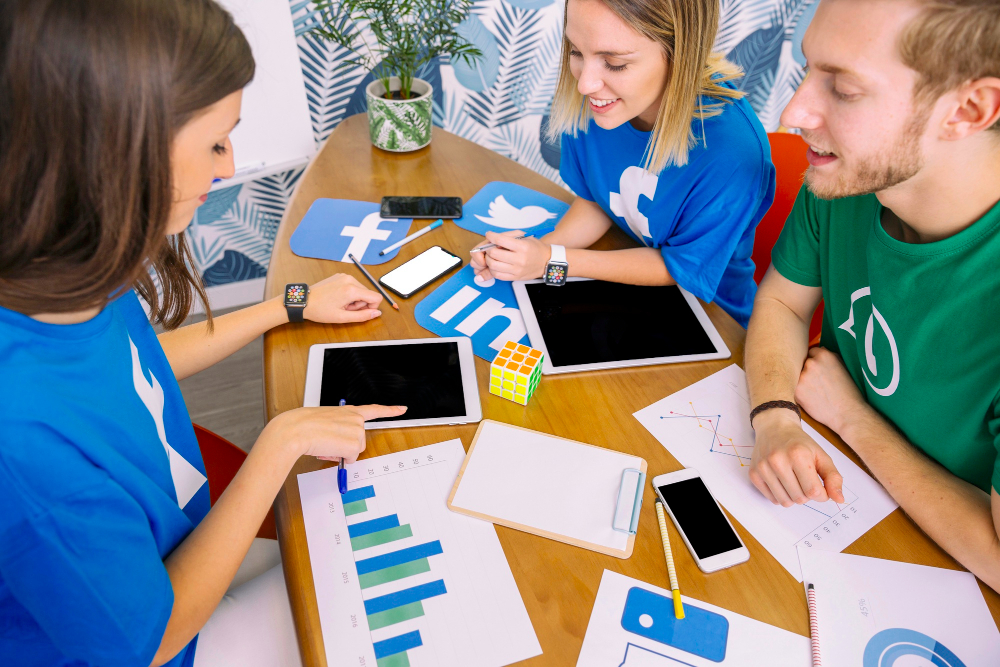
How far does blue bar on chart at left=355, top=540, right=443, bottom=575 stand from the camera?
0.78 metres

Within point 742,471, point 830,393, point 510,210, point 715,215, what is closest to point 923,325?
point 830,393

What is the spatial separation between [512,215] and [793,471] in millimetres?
863

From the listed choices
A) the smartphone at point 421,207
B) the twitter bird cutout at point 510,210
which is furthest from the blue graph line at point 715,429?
the smartphone at point 421,207

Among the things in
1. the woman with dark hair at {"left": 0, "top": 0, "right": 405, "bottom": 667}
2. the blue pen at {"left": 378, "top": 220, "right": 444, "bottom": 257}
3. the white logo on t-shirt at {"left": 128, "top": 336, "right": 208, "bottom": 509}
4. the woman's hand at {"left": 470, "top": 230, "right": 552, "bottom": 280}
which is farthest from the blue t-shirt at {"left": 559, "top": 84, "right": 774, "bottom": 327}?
the white logo on t-shirt at {"left": 128, "top": 336, "right": 208, "bottom": 509}

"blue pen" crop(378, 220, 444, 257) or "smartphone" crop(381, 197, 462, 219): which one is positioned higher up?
"smartphone" crop(381, 197, 462, 219)

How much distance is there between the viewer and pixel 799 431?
2.97 ft

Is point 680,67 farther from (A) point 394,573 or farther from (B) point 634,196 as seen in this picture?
(A) point 394,573

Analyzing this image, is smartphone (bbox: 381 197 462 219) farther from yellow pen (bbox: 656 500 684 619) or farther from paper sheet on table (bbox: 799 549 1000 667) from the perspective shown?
paper sheet on table (bbox: 799 549 1000 667)

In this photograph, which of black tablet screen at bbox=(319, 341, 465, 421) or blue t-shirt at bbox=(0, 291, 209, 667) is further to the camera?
black tablet screen at bbox=(319, 341, 465, 421)

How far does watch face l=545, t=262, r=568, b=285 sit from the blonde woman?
0.02 m

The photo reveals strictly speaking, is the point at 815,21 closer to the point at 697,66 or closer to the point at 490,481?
the point at 697,66

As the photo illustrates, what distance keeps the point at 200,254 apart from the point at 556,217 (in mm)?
1443

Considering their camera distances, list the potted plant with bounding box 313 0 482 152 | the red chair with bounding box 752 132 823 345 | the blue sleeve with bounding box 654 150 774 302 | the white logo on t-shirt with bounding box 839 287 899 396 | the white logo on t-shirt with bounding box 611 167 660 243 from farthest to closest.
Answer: the potted plant with bounding box 313 0 482 152, the red chair with bounding box 752 132 823 345, the white logo on t-shirt with bounding box 611 167 660 243, the blue sleeve with bounding box 654 150 774 302, the white logo on t-shirt with bounding box 839 287 899 396

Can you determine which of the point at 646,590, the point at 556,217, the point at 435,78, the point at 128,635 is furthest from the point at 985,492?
the point at 435,78
